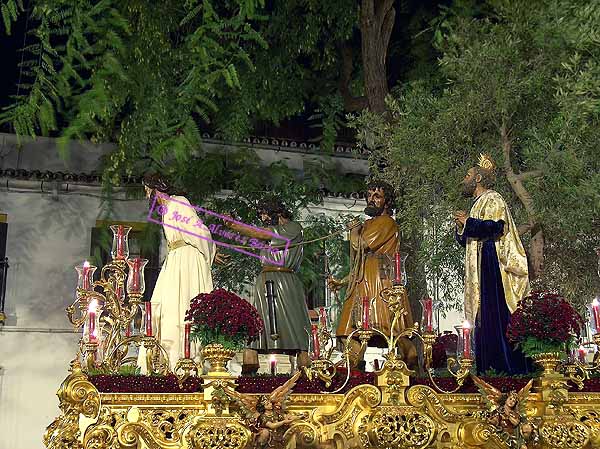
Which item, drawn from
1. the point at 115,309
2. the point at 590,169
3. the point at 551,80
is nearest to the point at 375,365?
the point at 115,309

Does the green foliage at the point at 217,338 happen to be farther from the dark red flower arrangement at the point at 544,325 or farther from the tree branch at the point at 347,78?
the tree branch at the point at 347,78

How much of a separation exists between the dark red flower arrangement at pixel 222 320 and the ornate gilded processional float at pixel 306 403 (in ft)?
0.34

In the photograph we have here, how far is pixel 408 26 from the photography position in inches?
497

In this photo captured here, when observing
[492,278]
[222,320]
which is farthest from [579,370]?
[222,320]

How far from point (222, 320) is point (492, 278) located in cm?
249

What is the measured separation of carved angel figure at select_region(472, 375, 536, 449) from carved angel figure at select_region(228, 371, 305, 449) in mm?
1294

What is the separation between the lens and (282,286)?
8.02 meters

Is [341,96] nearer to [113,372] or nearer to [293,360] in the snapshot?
[293,360]

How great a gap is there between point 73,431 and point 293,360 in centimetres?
319

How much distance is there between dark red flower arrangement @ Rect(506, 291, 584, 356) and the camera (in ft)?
19.5

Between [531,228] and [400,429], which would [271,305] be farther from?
[531,228]

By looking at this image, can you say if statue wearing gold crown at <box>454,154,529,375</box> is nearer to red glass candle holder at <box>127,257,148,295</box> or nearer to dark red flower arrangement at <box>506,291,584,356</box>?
dark red flower arrangement at <box>506,291,584,356</box>

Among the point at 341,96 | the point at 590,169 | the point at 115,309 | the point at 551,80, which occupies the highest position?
the point at 341,96

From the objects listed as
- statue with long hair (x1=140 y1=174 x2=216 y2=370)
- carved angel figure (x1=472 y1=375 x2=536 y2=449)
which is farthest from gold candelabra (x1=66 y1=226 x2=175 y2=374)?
carved angel figure (x1=472 y1=375 x2=536 y2=449)
